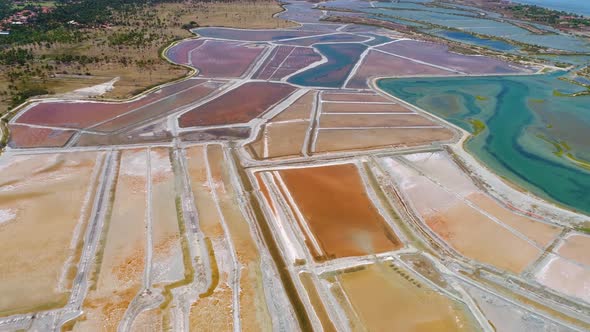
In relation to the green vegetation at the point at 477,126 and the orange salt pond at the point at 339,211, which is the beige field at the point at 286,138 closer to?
the orange salt pond at the point at 339,211

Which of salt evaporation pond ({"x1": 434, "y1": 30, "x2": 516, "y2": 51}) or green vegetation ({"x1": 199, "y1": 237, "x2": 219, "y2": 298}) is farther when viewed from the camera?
salt evaporation pond ({"x1": 434, "y1": 30, "x2": 516, "y2": 51})

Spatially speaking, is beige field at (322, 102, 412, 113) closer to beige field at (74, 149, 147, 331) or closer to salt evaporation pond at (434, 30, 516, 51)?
beige field at (74, 149, 147, 331)

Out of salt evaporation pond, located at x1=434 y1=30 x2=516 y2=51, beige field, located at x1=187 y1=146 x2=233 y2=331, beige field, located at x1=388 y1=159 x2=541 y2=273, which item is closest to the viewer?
beige field, located at x1=187 y1=146 x2=233 y2=331

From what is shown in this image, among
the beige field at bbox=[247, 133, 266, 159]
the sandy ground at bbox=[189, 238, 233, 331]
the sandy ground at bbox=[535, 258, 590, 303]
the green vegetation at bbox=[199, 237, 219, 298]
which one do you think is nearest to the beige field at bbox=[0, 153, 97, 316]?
the sandy ground at bbox=[189, 238, 233, 331]

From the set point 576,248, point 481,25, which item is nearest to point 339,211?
point 576,248

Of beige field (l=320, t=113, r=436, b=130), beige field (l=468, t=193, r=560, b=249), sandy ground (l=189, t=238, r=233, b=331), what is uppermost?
beige field (l=320, t=113, r=436, b=130)

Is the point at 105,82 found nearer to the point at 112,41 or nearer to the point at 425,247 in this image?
the point at 112,41

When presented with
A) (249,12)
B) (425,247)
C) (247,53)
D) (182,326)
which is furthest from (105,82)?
(249,12)

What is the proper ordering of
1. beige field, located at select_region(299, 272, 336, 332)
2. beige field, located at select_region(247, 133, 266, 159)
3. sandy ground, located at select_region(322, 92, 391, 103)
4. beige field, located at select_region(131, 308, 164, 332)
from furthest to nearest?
1. sandy ground, located at select_region(322, 92, 391, 103)
2. beige field, located at select_region(247, 133, 266, 159)
3. beige field, located at select_region(299, 272, 336, 332)
4. beige field, located at select_region(131, 308, 164, 332)
